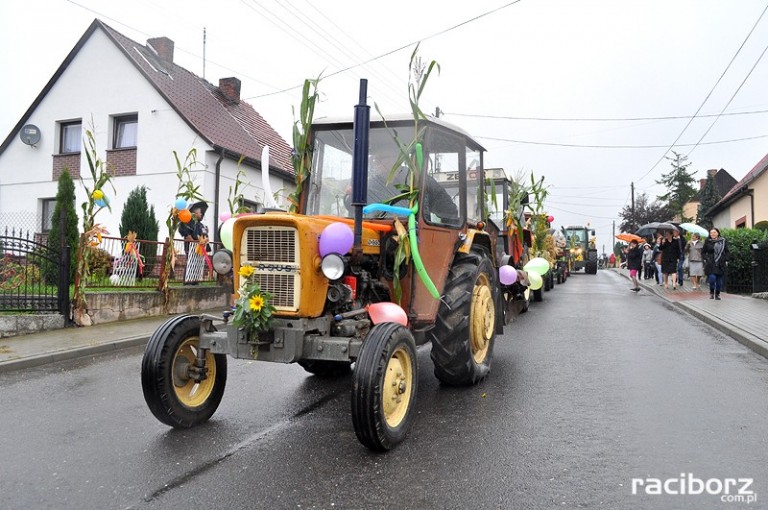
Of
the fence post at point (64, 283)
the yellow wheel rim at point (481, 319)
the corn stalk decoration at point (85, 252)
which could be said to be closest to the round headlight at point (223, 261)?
the yellow wheel rim at point (481, 319)

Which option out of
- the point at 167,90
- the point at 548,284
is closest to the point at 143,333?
the point at 167,90

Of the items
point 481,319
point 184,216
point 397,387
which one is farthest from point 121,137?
point 397,387

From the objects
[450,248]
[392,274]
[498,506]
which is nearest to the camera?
[498,506]

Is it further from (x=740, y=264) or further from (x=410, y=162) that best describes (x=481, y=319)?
(x=740, y=264)

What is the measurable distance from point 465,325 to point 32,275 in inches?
283

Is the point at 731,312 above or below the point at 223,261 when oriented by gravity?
below

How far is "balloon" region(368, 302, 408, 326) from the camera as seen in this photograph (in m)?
3.98

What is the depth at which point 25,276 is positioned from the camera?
8617mm

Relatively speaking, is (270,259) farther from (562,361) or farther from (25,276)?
(25,276)

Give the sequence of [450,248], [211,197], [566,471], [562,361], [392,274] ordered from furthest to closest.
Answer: [211,197], [562,361], [450,248], [392,274], [566,471]

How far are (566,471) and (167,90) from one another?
55.1 feet

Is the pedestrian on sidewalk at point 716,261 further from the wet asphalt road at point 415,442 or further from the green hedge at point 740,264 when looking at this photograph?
the wet asphalt road at point 415,442

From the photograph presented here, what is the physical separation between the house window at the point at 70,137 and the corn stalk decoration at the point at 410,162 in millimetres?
16491

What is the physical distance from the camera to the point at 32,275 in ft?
28.4
